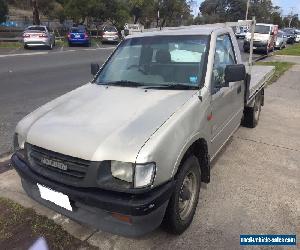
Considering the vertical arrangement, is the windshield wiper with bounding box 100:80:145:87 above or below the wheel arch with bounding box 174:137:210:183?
above

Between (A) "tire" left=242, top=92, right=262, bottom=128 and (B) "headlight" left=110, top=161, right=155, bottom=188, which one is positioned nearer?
(B) "headlight" left=110, top=161, right=155, bottom=188

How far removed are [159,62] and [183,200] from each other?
1.68 metres

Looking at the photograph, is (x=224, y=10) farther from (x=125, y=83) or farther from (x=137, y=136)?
(x=137, y=136)

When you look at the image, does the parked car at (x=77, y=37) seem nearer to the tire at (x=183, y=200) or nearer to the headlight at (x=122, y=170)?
the tire at (x=183, y=200)

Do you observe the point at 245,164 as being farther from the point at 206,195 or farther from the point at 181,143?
the point at 181,143

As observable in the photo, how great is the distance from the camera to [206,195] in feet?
14.1

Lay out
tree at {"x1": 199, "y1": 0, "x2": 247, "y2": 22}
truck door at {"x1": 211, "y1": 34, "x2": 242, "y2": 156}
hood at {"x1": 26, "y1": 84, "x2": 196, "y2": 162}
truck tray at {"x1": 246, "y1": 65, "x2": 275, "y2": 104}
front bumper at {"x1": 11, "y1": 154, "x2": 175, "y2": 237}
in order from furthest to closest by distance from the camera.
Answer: tree at {"x1": 199, "y1": 0, "x2": 247, "y2": 22}, truck tray at {"x1": 246, "y1": 65, "x2": 275, "y2": 104}, truck door at {"x1": 211, "y1": 34, "x2": 242, "y2": 156}, hood at {"x1": 26, "y1": 84, "x2": 196, "y2": 162}, front bumper at {"x1": 11, "y1": 154, "x2": 175, "y2": 237}

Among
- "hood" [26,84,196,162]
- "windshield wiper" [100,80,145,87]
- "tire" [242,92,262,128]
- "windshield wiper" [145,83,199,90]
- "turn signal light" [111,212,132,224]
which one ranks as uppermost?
"windshield wiper" [145,83,199,90]

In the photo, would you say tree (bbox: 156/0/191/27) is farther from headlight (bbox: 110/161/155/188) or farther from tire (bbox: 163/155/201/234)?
headlight (bbox: 110/161/155/188)

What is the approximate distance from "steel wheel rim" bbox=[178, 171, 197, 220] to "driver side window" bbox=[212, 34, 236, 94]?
103cm

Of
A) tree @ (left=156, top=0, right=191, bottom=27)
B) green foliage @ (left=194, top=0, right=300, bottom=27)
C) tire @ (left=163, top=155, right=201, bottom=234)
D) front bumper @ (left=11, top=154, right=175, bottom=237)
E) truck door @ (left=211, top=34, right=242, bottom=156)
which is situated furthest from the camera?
green foliage @ (left=194, top=0, right=300, bottom=27)

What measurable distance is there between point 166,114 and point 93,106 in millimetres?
784

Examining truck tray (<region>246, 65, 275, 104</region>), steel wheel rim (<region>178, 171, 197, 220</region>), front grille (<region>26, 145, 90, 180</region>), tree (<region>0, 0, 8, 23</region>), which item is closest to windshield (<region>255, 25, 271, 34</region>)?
truck tray (<region>246, 65, 275, 104</region>)

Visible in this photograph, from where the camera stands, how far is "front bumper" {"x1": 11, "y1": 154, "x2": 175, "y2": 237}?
2.76 metres
